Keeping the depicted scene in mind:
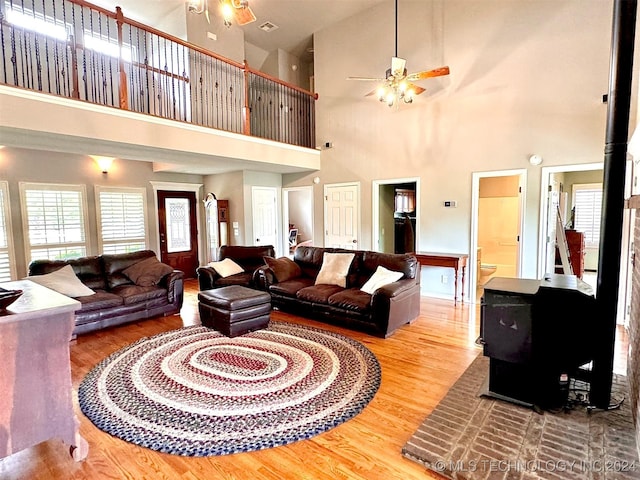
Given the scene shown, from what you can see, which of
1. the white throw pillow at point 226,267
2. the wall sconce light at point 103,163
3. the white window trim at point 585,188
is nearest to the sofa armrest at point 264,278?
the white throw pillow at point 226,267

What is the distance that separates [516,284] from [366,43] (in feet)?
18.4

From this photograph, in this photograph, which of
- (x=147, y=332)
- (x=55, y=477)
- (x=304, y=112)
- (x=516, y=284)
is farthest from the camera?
(x=304, y=112)

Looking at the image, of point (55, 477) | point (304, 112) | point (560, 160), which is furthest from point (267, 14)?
point (55, 477)

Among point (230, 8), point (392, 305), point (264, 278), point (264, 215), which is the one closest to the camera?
point (230, 8)

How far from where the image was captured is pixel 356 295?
4180mm

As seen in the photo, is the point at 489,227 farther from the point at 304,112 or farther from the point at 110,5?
the point at 110,5

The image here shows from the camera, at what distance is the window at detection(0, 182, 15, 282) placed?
17.2 ft

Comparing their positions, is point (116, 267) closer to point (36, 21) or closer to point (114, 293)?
point (114, 293)

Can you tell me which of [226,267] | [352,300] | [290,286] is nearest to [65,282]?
[226,267]

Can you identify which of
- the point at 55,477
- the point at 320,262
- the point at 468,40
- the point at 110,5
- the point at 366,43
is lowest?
the point at 55,477

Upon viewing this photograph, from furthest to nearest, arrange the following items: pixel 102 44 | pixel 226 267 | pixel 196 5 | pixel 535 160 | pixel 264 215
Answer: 1. pixel 264 215
2. pixel 102 44
3. pixel 226 267
4. pixel 535 160
5. pixel 196 5

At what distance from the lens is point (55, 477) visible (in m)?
1.87

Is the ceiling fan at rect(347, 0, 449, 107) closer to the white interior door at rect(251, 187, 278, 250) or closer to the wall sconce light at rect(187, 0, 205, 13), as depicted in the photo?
the wall sconce light at rect(187, 0, 205, 13)

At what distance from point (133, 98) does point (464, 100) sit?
5189 mm
